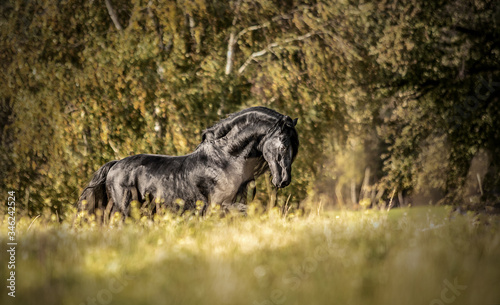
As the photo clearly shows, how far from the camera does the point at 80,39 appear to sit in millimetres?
11445

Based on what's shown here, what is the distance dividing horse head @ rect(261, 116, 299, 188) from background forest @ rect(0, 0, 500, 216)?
15.4 feet

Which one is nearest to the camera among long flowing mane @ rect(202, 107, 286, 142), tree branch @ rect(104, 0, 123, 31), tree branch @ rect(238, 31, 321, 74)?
long flowing mane @ rect(202, 107, 286, 142)

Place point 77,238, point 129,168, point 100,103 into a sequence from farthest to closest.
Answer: point 100,103, point 129,168, point 77,238

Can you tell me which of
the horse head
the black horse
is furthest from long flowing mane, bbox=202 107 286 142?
the horse head

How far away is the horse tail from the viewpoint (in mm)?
6492

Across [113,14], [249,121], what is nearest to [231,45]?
[113,14]

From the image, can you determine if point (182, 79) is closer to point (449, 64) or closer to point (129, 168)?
point (129, 168)

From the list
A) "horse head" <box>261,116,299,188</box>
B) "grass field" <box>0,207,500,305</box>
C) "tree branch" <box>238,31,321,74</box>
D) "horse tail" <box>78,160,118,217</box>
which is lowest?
"horse tail" <box>78,160,118,217</box>

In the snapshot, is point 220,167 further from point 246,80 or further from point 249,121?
point 246,80

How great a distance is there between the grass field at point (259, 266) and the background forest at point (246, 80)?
5.72 meters

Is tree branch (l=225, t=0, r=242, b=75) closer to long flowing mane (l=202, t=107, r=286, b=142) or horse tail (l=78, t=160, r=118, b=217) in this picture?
horse tail (l=78, t=160, r=118, b=217)

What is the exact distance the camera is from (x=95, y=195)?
6523mm

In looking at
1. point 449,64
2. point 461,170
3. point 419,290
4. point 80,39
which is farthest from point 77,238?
point 449,64

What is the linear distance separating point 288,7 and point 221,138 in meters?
7.66
